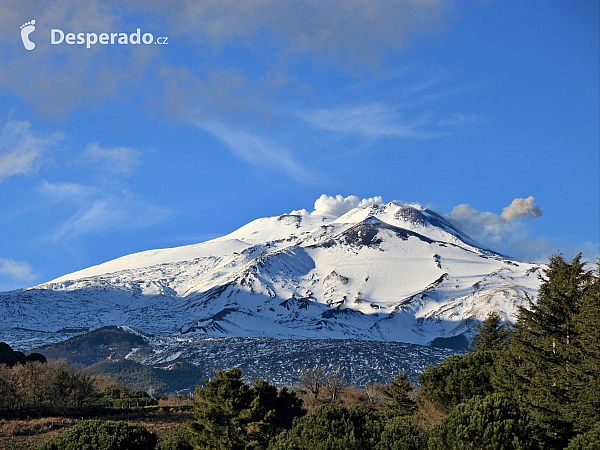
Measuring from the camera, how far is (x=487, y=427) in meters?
26.2

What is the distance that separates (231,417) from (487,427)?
1930 cm

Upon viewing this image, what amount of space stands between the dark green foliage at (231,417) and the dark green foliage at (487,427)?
50.7 feet

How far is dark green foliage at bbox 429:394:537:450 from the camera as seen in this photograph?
26078 mm

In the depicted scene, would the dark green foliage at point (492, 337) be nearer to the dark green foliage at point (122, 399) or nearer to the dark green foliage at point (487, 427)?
the dark green foliage at point (487, 427)

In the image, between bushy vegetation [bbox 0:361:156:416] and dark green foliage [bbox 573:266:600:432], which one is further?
bushy vegetation [bbox 0:361:156:416]

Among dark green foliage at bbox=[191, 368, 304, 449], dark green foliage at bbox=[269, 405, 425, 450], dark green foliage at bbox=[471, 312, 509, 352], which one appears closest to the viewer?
dark green foliage at bbox=[269, 405, 425, 450]

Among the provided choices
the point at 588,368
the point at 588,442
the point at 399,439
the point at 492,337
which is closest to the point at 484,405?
the point at 588,442

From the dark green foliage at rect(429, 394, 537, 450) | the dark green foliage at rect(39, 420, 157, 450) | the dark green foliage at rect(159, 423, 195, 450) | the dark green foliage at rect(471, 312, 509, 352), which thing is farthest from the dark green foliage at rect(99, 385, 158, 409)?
the dark green foliage at rect(429, 394, 537, 450)

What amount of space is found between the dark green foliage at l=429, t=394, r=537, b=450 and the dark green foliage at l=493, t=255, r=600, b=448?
5719 mm

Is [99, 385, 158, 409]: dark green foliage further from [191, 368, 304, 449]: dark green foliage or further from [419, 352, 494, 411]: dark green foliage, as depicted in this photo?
[419, 352, 494, 411]: dark green foliage

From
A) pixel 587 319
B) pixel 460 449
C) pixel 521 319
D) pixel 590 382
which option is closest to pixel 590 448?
pixel 460 449

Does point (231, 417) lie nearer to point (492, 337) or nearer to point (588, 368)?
point (588, 368)

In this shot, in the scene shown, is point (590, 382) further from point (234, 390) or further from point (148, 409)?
point (148, 409)

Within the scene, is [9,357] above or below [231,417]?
above
